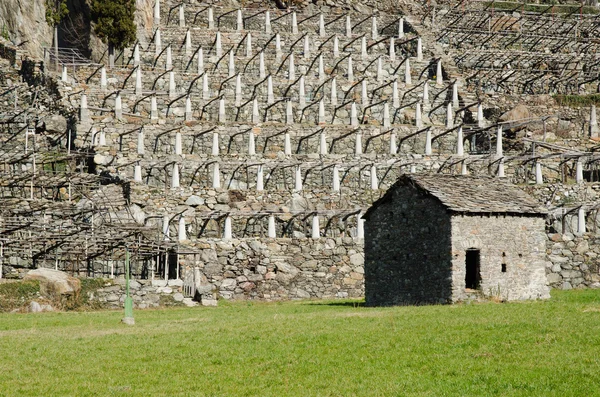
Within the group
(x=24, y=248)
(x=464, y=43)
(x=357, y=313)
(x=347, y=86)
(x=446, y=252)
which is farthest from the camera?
(x=464, y=43)

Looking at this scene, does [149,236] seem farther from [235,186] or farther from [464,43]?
[464,43]

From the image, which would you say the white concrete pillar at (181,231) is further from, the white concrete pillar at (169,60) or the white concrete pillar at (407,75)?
the white concrete pillar at (407,75)

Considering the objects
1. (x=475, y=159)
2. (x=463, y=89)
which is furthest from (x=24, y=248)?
(x=463, y=89)

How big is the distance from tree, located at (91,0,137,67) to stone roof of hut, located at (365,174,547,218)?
3088 centimetres

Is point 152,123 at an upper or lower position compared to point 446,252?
upper

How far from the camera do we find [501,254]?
116 feet

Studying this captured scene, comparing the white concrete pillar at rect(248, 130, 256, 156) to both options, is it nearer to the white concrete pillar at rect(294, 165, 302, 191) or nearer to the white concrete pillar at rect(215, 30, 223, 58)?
the white concrete pillar at rect(294, 165, 302, 191)

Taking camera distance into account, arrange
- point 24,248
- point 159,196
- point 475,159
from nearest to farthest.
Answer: point 24,248
point 159,196
point 475,159

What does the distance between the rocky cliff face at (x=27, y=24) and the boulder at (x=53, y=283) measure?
31.4m

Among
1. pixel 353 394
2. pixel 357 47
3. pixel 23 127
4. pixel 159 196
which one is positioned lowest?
pixel 353 394

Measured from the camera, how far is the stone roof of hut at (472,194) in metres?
35.1

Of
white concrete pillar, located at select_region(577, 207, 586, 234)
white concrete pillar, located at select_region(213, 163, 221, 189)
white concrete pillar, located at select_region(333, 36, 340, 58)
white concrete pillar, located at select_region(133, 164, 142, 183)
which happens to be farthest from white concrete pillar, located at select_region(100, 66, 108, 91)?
white concrete pillar, located at select_region(577, 207, 586, 234)

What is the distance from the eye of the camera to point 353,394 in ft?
64.7

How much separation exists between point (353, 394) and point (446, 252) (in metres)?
15.3
